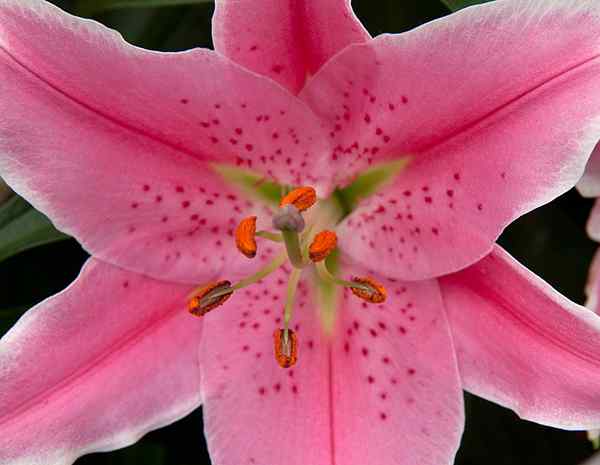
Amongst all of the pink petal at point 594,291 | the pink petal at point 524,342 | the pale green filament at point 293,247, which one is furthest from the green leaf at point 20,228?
the pink petal at point 594,291

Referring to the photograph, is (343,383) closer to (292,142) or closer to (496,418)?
(292,142)

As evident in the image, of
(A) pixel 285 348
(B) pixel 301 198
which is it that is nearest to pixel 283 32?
(B) pixel 301 198

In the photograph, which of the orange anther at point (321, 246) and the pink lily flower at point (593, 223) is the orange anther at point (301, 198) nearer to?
the orange anther at point (321, 246)

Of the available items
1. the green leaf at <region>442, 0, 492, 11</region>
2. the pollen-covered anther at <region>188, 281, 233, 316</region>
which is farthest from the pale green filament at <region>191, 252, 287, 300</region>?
the green leaf at <region>442, 0, 492, 11</region>

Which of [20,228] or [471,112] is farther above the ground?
[471,112]

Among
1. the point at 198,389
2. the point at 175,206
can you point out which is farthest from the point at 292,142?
the point at 198,389

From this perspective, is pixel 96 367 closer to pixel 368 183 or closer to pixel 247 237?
pixel 247 237
